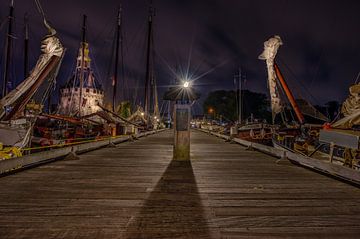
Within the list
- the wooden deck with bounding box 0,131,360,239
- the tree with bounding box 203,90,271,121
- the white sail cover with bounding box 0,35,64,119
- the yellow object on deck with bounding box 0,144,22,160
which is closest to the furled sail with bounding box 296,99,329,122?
the wooden deck with bounding box 0,131,360,239

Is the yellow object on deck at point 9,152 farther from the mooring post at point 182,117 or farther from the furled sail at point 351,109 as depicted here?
the furled sail at point 351,109

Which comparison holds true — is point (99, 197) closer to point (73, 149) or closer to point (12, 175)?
point (12, 175)

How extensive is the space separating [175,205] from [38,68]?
10.5 metres

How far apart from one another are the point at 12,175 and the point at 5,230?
384cm

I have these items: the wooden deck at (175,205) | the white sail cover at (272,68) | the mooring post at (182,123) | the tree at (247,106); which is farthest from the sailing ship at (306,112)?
the tree at (247,106)

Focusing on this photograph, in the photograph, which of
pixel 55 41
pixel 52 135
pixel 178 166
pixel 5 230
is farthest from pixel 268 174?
pixel 52 135

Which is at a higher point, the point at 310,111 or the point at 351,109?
the point at 310,111

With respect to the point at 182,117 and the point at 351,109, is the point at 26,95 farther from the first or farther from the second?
the point at 351,109

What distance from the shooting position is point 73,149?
10.3m

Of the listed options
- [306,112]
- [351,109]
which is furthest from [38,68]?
[306,112]

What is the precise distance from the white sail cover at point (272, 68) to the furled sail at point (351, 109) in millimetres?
6470

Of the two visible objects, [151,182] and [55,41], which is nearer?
[151,182]

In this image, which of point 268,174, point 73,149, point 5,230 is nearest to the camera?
point 5,230

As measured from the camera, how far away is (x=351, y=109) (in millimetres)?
10008
